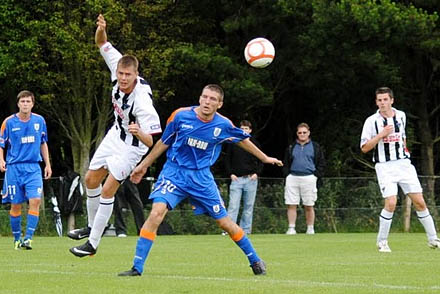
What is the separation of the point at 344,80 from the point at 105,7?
7260 mm

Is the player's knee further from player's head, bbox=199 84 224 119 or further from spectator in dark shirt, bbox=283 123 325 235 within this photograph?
spectator in dark shirt, bbox=283 123 325 235

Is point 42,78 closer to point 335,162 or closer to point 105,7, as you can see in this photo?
point 105,7

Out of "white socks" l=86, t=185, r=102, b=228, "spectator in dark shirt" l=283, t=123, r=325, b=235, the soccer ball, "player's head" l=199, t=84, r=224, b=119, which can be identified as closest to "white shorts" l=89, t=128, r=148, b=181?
"white socks" l=86, t=185, r=102, b=228

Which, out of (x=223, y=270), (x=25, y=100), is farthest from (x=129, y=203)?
(x=223, y=270)

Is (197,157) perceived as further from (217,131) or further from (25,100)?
(25,100)

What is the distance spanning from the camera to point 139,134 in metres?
9.82

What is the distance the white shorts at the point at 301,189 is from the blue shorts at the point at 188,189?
1125 cm

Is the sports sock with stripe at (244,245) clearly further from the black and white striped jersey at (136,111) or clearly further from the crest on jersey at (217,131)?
the black and white striped jersey at (136,111)

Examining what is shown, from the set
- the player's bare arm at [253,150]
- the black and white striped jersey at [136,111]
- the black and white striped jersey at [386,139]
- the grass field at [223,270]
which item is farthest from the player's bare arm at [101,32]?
the black and white striped jersey at [386,139]

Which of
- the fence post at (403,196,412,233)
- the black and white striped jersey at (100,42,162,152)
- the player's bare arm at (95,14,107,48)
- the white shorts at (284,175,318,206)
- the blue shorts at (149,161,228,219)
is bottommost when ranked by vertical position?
the fence post at (403,196,412,233)

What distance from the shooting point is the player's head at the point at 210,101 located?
31.0 ft

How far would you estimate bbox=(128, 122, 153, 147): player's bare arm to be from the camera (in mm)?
9672

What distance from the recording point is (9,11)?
27.8 m

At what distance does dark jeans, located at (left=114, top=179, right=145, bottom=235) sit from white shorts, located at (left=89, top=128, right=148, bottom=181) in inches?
327
